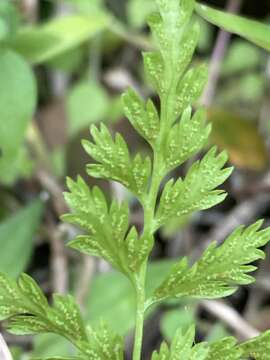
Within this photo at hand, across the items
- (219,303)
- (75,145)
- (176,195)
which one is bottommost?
(219,303)

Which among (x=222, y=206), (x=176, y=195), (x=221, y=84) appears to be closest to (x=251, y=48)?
(x=221, y=84)

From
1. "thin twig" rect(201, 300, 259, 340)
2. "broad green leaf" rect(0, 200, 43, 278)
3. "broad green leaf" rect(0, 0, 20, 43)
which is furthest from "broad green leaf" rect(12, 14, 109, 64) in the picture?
"thin twig" rect(201, 300, 259, 340)

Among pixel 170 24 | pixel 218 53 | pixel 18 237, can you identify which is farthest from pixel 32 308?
pixel 218 53

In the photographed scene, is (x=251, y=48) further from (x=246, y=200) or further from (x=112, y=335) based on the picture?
(x=112, y=335)

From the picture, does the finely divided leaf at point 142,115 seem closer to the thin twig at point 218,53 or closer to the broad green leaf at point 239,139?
the broad green leaf at point 239,139

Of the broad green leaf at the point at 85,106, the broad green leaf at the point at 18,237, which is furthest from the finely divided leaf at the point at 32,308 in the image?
the broad green leaf at the point at 85,106

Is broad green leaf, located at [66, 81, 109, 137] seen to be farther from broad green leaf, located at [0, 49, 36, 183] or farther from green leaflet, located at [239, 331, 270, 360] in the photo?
green leaflet, located at [239, 331, 270, 360]
